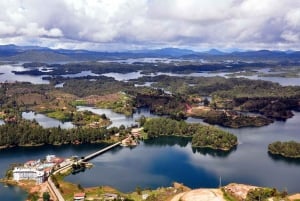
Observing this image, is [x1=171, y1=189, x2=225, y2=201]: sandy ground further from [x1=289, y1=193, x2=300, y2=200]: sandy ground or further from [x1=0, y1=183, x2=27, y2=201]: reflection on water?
[x1=0, y1=183, x2=27, y2=201]: reflection on water

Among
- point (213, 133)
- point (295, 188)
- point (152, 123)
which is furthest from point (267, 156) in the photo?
point (152, 123)

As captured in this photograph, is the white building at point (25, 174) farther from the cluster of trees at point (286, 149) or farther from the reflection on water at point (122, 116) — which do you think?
the cluster of trees at point (286, 149)

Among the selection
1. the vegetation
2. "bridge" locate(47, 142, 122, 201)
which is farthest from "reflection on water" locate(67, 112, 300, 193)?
the vegetation

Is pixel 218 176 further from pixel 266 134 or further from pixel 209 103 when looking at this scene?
pixel 209 103

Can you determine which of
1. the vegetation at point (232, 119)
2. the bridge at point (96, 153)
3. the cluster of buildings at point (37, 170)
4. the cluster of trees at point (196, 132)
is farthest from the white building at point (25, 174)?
the vegetation at point (232, 119)

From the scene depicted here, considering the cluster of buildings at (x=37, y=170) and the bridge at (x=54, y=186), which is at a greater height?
the cluster of buildings at (x=37, y=170)

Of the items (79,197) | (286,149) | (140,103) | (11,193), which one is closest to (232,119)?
(286,149)

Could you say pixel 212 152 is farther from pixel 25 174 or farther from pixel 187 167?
pixel 25 174

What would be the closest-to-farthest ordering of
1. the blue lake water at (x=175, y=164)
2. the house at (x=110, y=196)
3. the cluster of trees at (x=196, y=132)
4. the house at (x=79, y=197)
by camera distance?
the house at (x=79, y=197)
the house at (x=110, y=196)
the blue lake water at (x=175, y=164)
the cluster of trees at (x=196, y=132)
